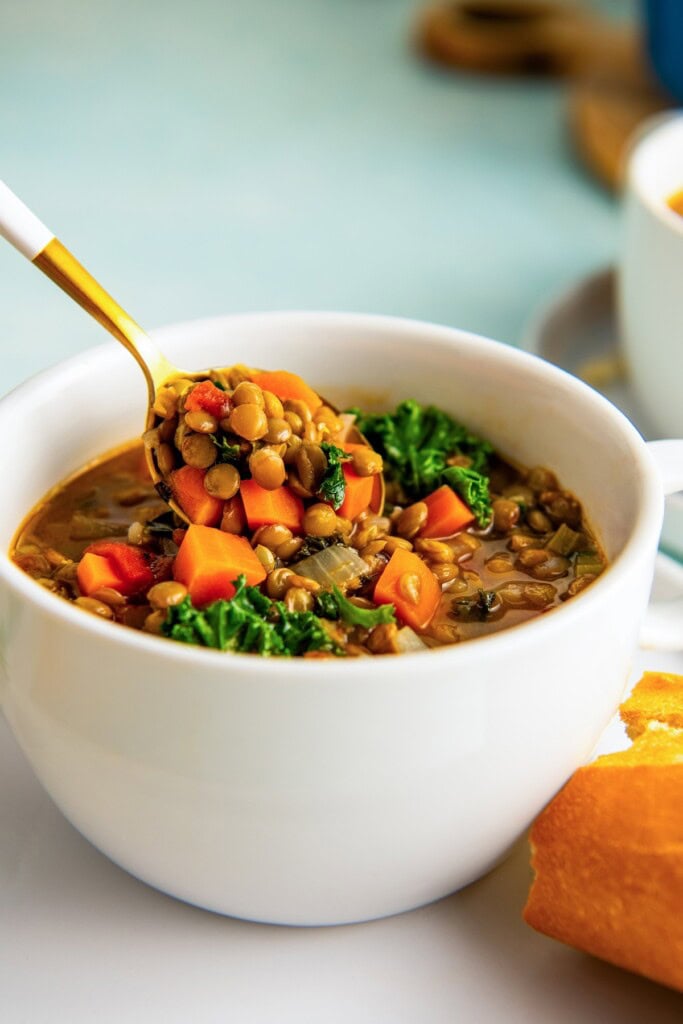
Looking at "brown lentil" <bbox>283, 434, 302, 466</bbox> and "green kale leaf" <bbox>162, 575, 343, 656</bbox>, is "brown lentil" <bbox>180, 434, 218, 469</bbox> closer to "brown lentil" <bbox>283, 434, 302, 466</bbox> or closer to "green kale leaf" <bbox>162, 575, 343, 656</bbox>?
"brown lentil" <bbox>283, 434, 302, 466</bbox>

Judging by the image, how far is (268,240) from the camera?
5.42m

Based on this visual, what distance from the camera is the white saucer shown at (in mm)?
3962

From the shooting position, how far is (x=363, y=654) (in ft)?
7.01

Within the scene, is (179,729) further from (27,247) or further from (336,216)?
(336,216)

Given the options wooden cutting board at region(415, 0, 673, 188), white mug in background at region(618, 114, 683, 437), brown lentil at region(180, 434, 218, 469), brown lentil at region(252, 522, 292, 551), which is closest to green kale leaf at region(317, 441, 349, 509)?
brown lentil at region(252, 522, 292, 551)

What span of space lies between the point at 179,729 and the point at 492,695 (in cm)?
46

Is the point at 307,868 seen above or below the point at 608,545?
above

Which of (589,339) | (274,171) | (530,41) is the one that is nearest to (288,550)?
(589,339)

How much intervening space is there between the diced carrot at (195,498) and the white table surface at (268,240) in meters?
0.57

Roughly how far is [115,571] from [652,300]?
185 cm

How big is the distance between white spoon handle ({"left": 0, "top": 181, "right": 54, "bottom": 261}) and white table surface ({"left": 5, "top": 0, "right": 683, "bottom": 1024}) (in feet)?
3.16

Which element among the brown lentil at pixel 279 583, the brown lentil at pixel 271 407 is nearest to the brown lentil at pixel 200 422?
the brown lentil at pixel 271 407

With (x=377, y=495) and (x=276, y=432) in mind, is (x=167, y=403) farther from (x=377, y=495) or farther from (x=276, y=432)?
(x=377, y=495)

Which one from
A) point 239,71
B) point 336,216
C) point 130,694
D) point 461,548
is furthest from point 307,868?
point 239,71
